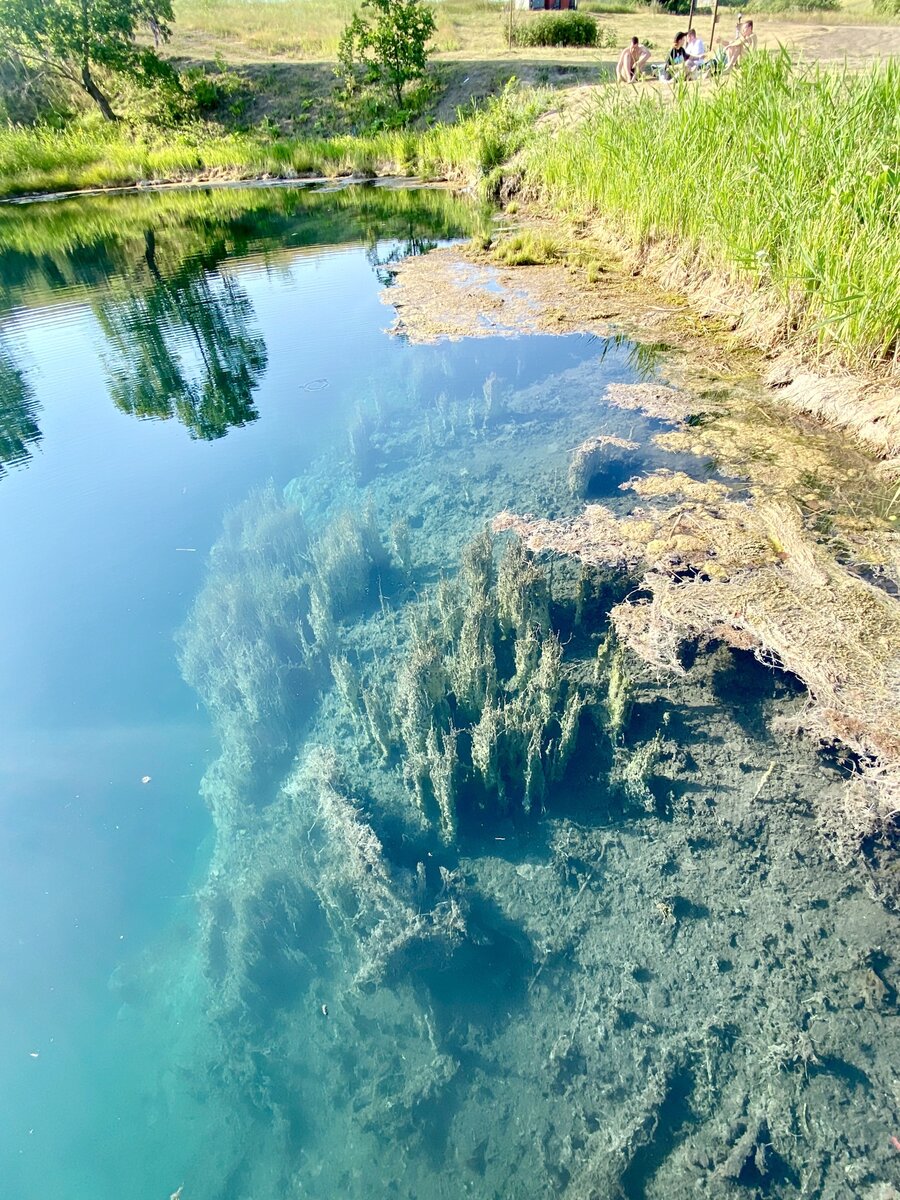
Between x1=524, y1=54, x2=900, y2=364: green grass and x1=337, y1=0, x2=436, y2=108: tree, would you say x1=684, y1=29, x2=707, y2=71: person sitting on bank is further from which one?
x1=337, y1=0, x2=436, y2=108: tree

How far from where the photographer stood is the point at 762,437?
5.03 meters

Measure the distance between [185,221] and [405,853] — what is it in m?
19.3

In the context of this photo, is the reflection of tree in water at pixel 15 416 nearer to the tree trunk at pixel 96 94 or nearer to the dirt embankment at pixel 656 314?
the dirt embankment at pixel 656 314

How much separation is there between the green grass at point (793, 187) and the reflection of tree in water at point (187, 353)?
5.61m

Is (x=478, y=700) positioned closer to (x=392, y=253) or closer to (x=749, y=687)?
(x=749, y=687)

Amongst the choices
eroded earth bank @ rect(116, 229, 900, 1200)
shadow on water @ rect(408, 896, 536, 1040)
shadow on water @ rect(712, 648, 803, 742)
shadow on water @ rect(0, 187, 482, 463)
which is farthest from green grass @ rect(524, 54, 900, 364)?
shadow on water @ rect(0, 187, 482, 463)

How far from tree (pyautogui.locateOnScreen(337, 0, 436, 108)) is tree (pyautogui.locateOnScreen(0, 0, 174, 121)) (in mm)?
9746

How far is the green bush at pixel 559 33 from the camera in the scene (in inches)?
1040

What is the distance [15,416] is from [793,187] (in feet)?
28.4

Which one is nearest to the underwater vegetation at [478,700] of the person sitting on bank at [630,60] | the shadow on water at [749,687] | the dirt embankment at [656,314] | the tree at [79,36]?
the shadow on water at [749,687]

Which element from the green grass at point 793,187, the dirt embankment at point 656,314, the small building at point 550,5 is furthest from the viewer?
the small building at point 550,5

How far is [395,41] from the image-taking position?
22.7 m

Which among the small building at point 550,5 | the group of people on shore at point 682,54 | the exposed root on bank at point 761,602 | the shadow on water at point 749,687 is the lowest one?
the shadow on water at point 749,687

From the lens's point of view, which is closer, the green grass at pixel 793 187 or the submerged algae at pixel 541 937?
the submerged algae at pixel 541 937
